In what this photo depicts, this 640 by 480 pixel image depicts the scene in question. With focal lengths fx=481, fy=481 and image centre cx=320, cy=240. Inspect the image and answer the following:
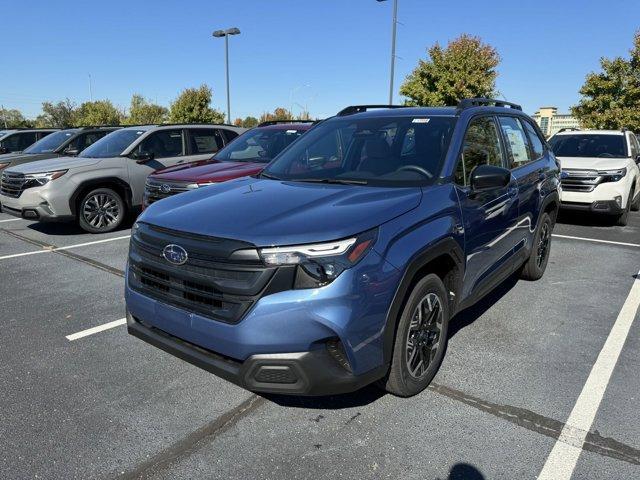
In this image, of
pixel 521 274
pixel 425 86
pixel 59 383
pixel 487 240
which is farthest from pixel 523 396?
pixel 425 86

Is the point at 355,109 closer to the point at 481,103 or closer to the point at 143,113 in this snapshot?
the point at 481,103

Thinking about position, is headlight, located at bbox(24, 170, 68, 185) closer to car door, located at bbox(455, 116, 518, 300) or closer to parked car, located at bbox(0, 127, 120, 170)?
parked car, located at bbox(0, 127, 120, 170)

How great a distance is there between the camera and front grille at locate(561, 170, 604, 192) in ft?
26.5

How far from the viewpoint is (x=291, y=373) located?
2.33m

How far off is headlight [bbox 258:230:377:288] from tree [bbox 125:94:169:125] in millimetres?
45371

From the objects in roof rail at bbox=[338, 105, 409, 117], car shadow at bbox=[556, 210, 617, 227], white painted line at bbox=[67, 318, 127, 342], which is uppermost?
roof rail at bbox=[338, 105, 409, 117]

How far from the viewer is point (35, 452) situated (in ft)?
8.19

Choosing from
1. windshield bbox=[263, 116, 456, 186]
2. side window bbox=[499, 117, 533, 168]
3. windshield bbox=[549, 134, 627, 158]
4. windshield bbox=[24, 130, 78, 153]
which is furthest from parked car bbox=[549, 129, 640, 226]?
windshield bbox=[24, 130, 78, 153]

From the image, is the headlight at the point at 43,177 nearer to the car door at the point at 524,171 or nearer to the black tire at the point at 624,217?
the car door at the point at 524,171

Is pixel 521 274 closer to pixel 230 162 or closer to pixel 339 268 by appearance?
pixel 339 268

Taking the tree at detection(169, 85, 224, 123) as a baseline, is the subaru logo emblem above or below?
below

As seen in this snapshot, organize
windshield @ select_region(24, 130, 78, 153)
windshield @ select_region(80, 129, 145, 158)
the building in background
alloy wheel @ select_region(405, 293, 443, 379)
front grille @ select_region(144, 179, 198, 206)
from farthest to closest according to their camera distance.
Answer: the building in background
windshield @ select_region(24, 130, 78, 153)
windshield @ select_region(80, 129, 145, 158)
front grille @ select_region(144, 179, 198, 206)
alloy wheel @ select_region(405, 293, 443, 379)

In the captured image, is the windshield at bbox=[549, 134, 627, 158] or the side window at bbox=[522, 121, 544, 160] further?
the windshield at bbox=[549, 134, 627, 158]

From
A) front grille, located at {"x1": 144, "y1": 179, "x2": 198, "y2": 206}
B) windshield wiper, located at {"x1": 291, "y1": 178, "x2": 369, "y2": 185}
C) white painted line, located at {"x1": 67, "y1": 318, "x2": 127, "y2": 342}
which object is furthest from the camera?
front grille, located at {"x1": 144, "y1": 179, "x2": 198, "y2": 206}
